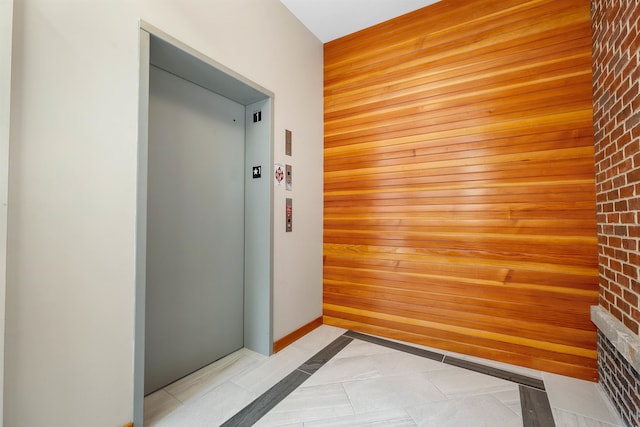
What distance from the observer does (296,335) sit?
2.80 meters

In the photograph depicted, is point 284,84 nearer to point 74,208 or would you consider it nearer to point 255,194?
point 255,194

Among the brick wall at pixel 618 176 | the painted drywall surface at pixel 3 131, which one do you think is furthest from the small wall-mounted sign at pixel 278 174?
the brick wall at pixel 618 176

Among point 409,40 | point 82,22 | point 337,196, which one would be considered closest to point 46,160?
point 82,22

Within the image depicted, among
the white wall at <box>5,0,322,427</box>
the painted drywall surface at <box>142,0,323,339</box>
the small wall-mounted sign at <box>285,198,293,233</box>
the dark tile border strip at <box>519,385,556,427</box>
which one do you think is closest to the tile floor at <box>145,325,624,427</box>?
the dark tile border strip at <box>519,385,556,427</box>

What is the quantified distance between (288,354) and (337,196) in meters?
1.66

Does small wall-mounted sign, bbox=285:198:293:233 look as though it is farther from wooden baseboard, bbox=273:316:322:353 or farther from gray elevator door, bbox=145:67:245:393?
wooden baseboard, bbox=273:316:322:353

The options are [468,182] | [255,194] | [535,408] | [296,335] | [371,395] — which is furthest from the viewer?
[296,335]

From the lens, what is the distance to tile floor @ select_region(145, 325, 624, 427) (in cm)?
171

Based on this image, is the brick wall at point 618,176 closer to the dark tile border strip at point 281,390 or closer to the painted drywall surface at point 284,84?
the dark tile border strip at point 281,390

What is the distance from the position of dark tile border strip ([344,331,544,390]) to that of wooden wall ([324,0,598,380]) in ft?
0.36

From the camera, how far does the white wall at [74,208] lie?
1.23 m

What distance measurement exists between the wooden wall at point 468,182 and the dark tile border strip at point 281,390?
0.61 metres

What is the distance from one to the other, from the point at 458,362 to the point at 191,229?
2454mm

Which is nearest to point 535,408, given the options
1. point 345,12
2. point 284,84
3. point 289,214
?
point 289,214
